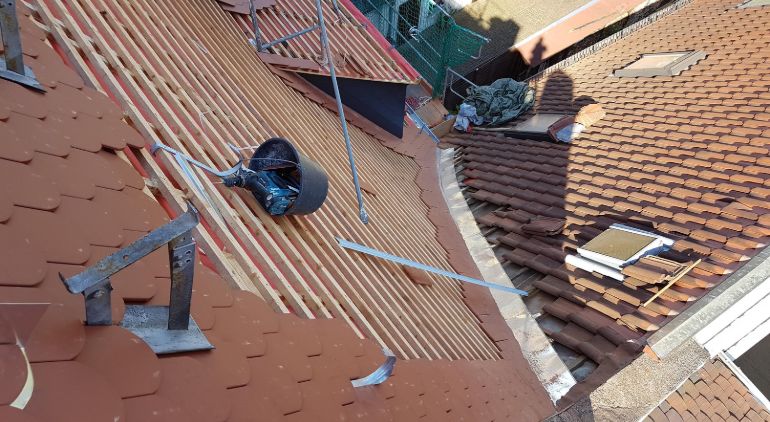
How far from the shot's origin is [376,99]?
8.04m

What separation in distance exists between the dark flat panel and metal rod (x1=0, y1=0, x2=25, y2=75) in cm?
496

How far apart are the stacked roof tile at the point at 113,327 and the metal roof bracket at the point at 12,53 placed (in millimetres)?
59

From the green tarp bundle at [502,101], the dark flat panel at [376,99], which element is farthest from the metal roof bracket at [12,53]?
the green tarp bundle at [502,101]

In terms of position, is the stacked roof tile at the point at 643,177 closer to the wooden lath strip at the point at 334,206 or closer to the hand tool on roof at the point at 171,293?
the wooden lath strip at the point at 334,206

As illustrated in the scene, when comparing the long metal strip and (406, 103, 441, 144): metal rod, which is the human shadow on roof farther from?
the long metal strip

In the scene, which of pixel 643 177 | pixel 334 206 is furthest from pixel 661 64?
pixel 334 206

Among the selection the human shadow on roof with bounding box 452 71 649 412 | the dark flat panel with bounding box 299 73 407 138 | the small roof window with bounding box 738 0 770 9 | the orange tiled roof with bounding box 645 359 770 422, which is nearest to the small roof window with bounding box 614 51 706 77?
the human shadow on roof with bounding box 452 71 649 412

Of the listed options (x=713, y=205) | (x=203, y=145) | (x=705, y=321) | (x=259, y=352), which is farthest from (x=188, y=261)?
(x=713, y=205)

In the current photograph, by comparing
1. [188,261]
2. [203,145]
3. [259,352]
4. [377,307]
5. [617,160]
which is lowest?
[377,307]

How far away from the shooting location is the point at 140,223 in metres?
2.50

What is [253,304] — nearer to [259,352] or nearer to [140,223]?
[259,352]

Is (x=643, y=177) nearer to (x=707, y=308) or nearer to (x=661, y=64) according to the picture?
(x=707, y=308)

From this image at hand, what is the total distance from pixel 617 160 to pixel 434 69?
26.3 feet

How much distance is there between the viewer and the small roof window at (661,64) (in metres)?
8.89
